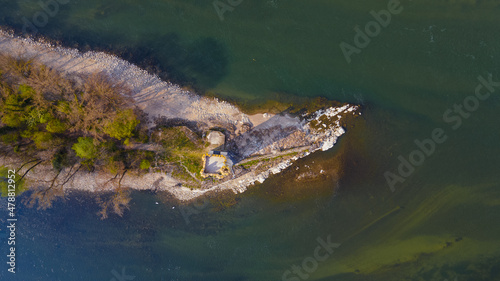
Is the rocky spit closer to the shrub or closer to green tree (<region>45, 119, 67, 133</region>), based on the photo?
the shrub

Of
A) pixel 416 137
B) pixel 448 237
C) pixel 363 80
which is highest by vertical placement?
pixel 363 80

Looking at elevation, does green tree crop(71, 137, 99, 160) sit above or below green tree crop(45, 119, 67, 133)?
below

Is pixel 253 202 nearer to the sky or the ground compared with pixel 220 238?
nearer to the sky

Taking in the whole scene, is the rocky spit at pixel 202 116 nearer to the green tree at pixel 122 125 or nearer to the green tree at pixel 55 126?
the green tree at pixel 122 125

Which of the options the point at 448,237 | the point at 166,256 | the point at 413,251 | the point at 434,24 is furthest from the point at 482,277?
the point at 166,256

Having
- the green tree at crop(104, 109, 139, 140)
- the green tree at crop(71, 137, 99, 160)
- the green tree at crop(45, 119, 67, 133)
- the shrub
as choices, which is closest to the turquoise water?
the shrub

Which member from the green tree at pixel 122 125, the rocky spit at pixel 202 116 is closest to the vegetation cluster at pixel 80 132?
the green tree at pixel 122 125

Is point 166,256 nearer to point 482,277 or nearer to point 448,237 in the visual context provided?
point 448,237
